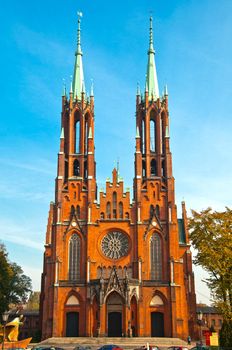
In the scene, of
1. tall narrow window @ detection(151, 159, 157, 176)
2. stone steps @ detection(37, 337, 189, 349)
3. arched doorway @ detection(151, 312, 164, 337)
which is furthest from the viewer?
tall narrow window @ detection(151, 159, 157, 176)

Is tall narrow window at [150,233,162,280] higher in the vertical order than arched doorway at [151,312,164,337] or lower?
higher

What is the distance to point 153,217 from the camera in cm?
6675

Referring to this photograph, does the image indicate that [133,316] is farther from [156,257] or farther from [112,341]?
[156,257]

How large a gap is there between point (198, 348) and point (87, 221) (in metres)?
28.6

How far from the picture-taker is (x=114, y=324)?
200 ft

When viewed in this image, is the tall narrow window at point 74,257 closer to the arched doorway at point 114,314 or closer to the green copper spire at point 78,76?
the arched doorway at point 114,314

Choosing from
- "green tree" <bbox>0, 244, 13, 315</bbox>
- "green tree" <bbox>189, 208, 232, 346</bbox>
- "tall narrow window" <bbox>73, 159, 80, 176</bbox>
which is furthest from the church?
"green tree" <bbox>189, 208, 232, 346</bbox>

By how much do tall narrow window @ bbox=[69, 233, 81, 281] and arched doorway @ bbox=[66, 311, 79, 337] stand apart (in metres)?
4.67

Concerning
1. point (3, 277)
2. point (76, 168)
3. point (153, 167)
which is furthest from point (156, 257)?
point (3, 277)

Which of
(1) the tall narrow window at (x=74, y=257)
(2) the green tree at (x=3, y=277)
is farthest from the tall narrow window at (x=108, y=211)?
(2) the green tree at (x=3, y=277)

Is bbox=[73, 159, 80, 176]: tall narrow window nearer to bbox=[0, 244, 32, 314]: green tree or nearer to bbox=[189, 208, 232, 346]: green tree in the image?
bbox=[0, 244, 32, 314]: green tree

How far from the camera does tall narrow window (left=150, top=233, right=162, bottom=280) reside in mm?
64562

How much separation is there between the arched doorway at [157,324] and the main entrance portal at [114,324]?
4484 millimetres

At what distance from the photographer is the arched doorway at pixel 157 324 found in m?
61.9
